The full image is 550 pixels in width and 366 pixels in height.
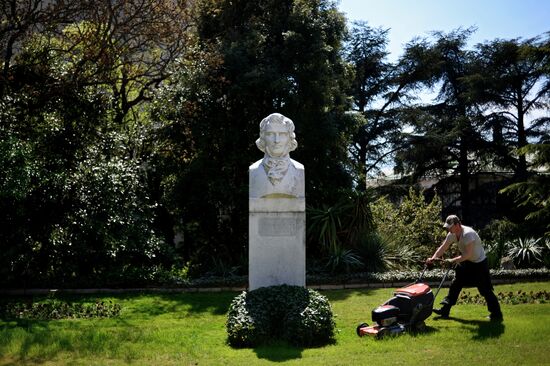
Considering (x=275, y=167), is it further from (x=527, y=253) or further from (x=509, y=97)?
(x=509, y=97)

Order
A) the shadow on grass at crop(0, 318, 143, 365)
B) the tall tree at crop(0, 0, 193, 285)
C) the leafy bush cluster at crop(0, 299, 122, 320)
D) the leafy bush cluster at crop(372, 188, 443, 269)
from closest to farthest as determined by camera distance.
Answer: the shadow on grass at crop(0, 318, 143, 365)
the leafy bush cluster at crop(0, 299, 122, 320)
the tall tree at crop(0, 0, 193, 285)
the leafy bush cluster at crop(372, 188, 443, 269)

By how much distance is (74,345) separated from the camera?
24.7 ft

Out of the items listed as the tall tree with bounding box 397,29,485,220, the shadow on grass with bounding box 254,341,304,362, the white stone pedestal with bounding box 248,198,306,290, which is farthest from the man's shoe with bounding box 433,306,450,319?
the tall tree with bounding box 397,29,485,220

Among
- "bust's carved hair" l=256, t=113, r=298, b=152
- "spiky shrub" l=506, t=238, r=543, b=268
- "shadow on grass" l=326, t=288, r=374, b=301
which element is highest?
"bust's carved hair" l=256, t=113, r=298, b=152

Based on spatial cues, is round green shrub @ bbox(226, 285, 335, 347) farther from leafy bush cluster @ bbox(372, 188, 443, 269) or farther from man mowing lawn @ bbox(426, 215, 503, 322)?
leafy bush cluster @ bbox(372, 188, 443, 269)

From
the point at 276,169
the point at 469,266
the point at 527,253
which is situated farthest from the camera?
the point at 527,253

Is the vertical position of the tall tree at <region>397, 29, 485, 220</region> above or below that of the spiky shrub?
above

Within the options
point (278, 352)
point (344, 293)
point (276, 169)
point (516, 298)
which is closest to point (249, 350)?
point (278, 352)

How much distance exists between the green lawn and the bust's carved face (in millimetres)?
2751

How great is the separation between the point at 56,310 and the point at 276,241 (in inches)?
163

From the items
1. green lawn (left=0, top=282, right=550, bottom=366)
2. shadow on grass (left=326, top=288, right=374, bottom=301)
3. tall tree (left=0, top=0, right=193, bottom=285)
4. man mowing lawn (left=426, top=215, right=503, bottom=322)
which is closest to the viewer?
green lawn (left=0, top=282, right=550, bottom=366)

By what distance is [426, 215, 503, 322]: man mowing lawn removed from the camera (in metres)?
8.62

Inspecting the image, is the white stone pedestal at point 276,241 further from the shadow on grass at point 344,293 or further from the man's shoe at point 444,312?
the shadow on grass at point 344,293

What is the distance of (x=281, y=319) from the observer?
7934 millimetres
